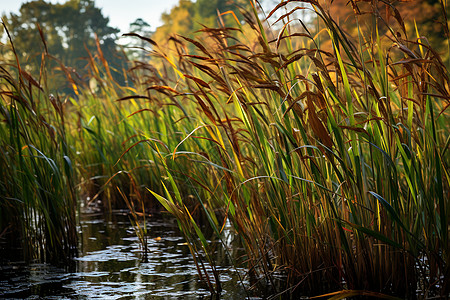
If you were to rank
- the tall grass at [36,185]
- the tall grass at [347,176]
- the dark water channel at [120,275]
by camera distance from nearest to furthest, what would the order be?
1. the tall grass at [347,176]
2. the dark water channel at [120,275]
3. the tall grass at [36,185]

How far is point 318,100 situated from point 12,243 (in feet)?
7.02

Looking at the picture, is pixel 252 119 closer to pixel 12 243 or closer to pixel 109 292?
pixel 109 292

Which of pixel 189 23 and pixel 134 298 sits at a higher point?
pixel 189 23

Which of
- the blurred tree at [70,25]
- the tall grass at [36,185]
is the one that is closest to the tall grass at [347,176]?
the tall grass at [36,185]

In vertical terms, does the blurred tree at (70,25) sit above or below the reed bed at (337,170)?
above

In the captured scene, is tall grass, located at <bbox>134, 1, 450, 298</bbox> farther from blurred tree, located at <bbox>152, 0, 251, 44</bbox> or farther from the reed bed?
blurred tree, located at <bbox>152, 0, 251, 44</bbox>

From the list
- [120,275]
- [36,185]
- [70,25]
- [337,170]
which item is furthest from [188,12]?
[337,170]

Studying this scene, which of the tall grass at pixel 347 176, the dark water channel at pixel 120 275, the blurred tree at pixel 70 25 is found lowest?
the dark water channel at pixel 120 275

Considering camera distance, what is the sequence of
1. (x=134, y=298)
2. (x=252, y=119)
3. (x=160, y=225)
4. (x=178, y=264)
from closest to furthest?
(x=252, y=119), (x=134, y=298), (x=178, y=264), (x=160, y=225)

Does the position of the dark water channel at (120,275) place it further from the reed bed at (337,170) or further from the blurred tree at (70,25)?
the blurred tree at (70,25)

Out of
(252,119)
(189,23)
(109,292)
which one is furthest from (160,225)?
(189,23)

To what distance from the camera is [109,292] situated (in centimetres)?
209

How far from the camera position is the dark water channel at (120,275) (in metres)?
2.07

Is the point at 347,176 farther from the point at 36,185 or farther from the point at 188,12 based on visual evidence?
the point at 188,12
